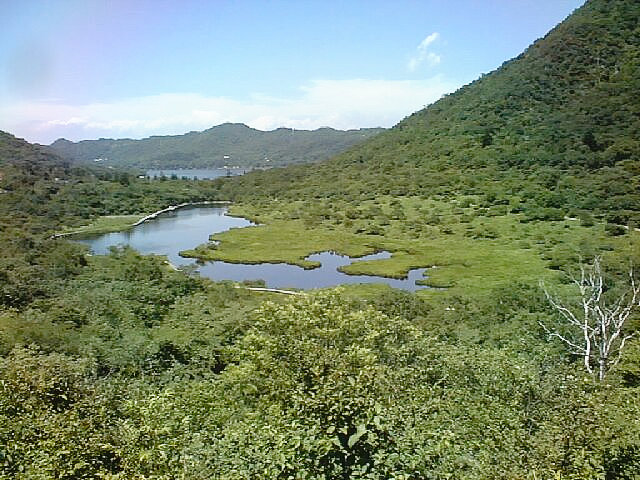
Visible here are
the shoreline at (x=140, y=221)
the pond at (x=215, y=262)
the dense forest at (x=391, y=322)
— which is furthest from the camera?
the shoreline at (x=140, y=221)

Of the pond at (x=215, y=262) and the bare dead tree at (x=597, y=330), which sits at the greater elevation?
the bare dead tree at (x=597, y=330)

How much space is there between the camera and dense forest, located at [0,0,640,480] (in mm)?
9836

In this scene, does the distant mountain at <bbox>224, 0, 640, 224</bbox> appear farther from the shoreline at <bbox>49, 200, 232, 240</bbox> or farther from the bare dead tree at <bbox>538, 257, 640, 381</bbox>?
the bare dead tree at <bbox>538, 257, 640, 381</bbox>

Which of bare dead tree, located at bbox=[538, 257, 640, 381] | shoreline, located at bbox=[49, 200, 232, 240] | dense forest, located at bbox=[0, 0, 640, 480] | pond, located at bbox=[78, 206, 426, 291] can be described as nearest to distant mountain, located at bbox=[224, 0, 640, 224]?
dense forest, located at bbox=[0, 0, 640, 480]

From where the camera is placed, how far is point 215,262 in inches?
2581

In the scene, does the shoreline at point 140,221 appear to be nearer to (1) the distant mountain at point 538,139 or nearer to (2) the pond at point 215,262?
(2) the pond at point 215,262

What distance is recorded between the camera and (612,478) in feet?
31.1

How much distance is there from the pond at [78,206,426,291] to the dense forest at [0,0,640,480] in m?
5.17

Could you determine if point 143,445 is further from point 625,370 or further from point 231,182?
point 231,182

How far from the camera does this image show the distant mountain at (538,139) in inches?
2918

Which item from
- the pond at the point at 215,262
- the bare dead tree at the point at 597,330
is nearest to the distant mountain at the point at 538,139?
the pond at the point at 215,262

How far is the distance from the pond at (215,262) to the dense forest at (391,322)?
5170 millimetres

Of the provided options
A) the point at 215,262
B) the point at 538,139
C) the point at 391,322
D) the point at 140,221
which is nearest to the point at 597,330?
the point at 391,322

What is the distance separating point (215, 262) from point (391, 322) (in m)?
43.9
